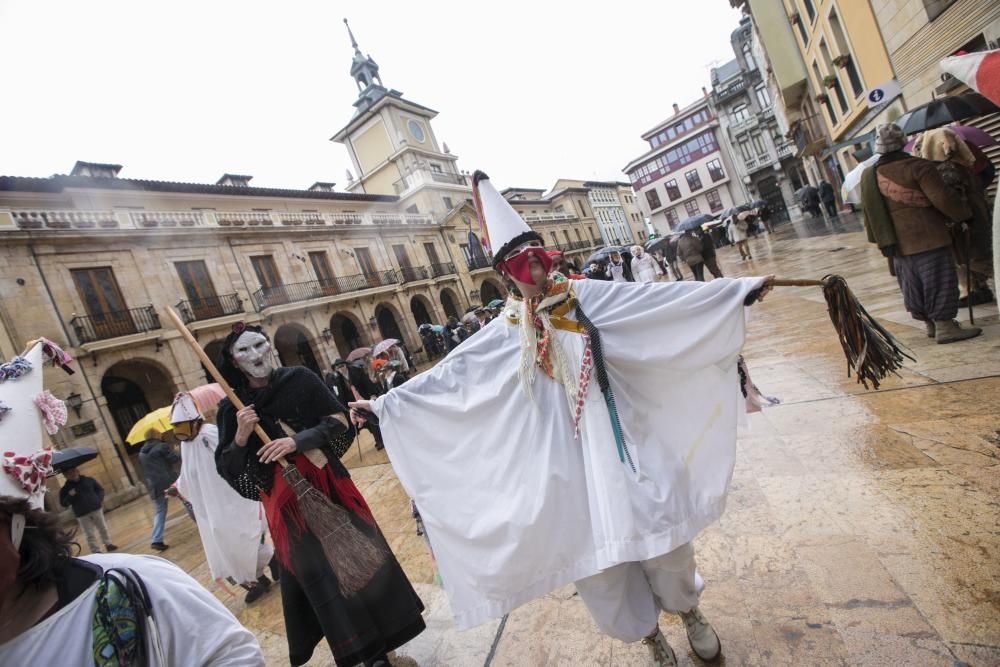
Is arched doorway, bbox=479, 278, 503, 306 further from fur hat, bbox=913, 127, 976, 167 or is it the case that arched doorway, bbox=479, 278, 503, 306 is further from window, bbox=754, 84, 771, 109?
fur hat, bbox=913, 127, 976, 167

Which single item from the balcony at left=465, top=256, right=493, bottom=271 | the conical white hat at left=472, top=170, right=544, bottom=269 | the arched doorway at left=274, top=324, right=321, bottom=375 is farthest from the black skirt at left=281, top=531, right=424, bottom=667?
the balcony at left=465, top=256, right=493, bottom=271

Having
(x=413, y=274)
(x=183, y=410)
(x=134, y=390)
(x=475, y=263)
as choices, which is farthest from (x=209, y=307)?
(x=475, y=263)

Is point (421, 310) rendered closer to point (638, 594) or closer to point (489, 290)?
point (489, 290)

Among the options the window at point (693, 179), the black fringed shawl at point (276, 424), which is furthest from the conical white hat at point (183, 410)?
the window at point (693, 179)

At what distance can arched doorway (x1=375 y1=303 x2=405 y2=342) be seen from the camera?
24.0 metres

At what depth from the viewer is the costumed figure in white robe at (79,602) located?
0.97m

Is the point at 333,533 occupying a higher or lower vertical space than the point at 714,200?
lower

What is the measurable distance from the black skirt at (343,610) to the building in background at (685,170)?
47.9 metres

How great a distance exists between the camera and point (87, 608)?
3.34 ft

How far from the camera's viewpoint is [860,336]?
6.68 feet

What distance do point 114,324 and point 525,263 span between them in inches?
683

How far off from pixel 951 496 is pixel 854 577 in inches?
25.4

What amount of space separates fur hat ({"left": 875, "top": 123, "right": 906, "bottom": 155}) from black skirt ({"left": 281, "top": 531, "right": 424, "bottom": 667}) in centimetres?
481

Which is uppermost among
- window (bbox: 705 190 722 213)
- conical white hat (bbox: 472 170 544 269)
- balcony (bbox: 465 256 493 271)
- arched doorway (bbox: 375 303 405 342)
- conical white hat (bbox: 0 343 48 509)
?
balcony (bbox: 465 256 493 271)
